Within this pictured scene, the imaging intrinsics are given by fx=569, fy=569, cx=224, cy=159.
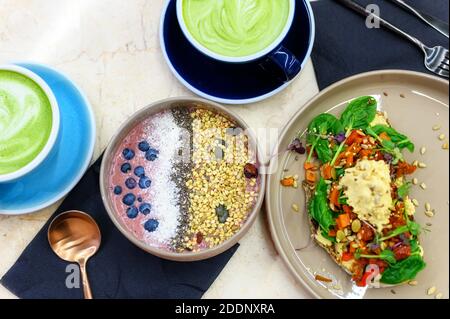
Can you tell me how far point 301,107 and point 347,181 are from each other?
0.17 m

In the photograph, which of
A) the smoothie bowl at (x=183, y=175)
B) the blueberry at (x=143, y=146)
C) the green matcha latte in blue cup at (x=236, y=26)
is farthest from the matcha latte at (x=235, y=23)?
the blueberry at (x=143, y=146)

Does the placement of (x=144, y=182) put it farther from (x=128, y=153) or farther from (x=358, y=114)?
(x=358, y=114)

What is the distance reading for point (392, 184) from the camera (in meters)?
1.09

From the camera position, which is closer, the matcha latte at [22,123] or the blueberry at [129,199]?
the matcha latte at [22,123]

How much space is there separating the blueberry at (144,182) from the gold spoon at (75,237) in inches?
4.6

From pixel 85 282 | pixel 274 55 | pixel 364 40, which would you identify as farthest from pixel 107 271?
pixel 364 40

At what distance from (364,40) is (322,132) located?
23 cm

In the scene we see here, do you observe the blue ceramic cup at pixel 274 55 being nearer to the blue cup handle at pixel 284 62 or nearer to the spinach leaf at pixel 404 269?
the blue cup handle at pixel 284 62

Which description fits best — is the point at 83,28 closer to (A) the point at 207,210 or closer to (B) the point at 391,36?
(A) the point at 207,210

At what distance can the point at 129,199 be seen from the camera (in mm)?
1112

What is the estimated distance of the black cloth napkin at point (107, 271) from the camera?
44.3 inches

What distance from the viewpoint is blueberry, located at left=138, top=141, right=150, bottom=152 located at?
113 centimetres

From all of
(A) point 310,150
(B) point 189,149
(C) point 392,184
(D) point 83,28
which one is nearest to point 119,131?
(B) point 189,149

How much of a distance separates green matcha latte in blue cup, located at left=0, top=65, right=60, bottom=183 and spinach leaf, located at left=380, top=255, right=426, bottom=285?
26.2 inches
